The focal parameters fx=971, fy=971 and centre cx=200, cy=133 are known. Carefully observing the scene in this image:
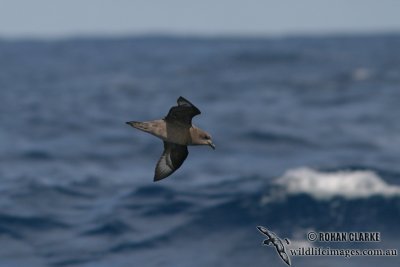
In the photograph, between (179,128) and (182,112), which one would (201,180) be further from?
(182,112)

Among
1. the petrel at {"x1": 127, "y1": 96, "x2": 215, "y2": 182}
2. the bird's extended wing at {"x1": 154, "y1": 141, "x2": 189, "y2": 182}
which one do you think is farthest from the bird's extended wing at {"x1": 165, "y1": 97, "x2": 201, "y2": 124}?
the bird's extended wing at {"x1": 154, "y1": 141, "x2": 189, "y2": 182}

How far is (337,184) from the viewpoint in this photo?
29578 millimetres

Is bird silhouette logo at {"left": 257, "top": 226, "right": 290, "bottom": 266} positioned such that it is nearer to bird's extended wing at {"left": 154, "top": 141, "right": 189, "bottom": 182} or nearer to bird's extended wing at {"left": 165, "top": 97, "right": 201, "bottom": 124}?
bird's extended wing at {"left": 154, "top": 141, "right": 189, "bottom": 182}

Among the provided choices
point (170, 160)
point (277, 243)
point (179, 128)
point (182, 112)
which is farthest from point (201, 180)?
point (182, 112)

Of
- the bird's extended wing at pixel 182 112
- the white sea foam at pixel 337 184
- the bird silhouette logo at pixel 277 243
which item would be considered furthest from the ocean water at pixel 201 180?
the bird's extended wing at pixel 182 112

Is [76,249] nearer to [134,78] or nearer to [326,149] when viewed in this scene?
[326,149]

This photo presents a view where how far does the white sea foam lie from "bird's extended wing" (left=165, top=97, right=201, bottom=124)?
1453 cm

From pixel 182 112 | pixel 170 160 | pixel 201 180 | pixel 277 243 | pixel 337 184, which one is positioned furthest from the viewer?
pixel 201 180

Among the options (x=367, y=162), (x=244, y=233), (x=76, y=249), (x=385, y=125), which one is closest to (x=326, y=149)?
(x=367, y=162)

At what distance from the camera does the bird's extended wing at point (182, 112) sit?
13625mm

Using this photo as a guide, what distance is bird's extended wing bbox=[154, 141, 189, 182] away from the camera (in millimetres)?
15102

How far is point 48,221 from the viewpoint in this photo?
2622 cm

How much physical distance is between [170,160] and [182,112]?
1.50 metres

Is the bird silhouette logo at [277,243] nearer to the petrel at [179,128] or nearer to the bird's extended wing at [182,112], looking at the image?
the petrel at [179,128]
